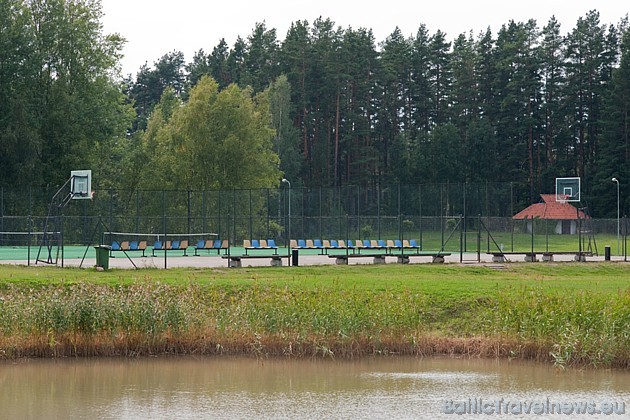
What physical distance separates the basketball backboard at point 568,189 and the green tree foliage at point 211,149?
681 inches

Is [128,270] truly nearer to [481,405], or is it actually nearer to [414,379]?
[414,379]

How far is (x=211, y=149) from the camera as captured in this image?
197ft

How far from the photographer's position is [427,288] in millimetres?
24016

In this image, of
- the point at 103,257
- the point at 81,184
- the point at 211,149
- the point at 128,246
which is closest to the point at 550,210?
the point at 211,149

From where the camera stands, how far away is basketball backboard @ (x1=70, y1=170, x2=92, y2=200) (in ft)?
125

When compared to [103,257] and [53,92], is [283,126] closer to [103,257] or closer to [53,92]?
[53,92]

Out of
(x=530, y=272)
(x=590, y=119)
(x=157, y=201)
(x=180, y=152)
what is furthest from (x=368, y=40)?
(x=530, y=272)

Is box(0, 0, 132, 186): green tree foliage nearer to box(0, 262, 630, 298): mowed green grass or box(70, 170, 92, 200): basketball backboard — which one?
box(70, 170, 92, 200): basketball backboard

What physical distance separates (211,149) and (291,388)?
44.2m

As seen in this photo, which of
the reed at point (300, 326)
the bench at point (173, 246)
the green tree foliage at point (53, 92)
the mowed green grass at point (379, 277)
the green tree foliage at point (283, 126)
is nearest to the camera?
the reed at point (300, 326)

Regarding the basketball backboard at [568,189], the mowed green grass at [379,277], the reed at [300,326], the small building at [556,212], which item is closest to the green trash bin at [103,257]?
the mowed green grass at [379,277]

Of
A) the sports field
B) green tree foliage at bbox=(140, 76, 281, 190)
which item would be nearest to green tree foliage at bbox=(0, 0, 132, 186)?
green tree foliage at bbox=(140, 76, 281, 190)

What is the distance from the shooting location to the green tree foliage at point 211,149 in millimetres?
59844

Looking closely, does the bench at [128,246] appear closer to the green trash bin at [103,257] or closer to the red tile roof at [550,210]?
the green trash bin at [103,257]
